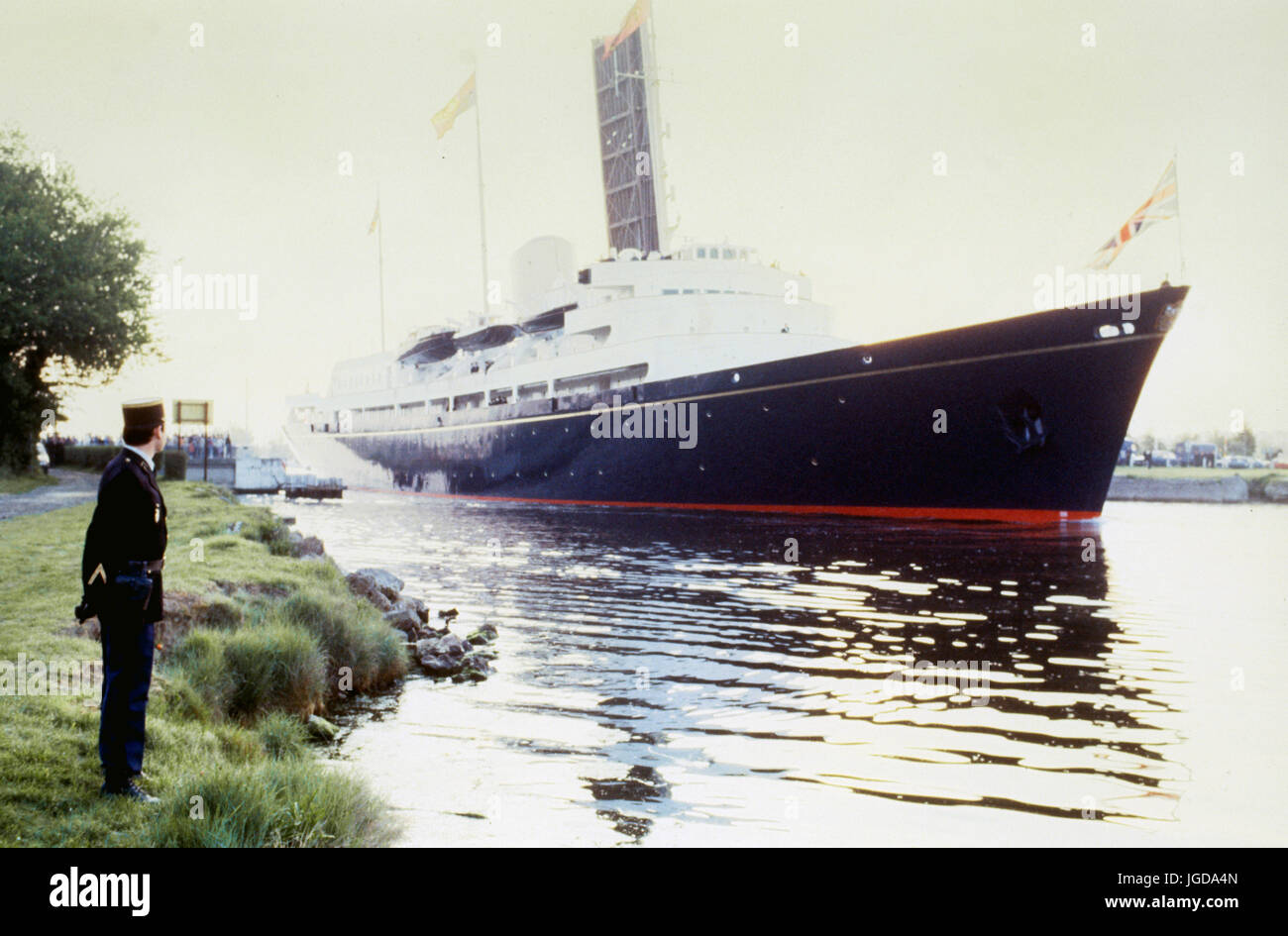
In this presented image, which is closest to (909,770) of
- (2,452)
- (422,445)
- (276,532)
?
(276,532)

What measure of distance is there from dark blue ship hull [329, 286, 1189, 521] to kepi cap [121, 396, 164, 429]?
729 inches

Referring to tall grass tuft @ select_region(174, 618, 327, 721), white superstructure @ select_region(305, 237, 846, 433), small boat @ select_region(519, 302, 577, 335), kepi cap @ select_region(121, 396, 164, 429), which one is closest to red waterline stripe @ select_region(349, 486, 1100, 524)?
white superstructure @ select_region(305, 237, 846, 433)

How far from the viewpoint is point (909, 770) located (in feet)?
17.5

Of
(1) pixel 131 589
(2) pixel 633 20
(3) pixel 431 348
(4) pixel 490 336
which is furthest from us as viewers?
(3) pixel 431 348

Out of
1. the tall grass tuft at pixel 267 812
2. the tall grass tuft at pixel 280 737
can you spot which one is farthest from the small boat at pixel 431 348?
the tall grass tuft at pixel 267 812

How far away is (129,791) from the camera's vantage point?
400 centimetres

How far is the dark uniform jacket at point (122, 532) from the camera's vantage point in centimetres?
393

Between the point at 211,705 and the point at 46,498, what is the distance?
1740 cm

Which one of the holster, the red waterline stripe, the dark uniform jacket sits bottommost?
the red waterline stripe

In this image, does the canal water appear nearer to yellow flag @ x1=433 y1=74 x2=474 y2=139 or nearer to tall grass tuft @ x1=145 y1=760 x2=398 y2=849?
tall grass tuft @ x1=145 y1=760 x2=398 y2=849

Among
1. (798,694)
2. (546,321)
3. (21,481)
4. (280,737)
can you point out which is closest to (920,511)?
(798,694)

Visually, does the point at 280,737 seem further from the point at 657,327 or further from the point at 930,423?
the point at 657,327

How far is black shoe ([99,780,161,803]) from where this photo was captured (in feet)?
13.0

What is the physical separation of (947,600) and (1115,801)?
21.8 ft
